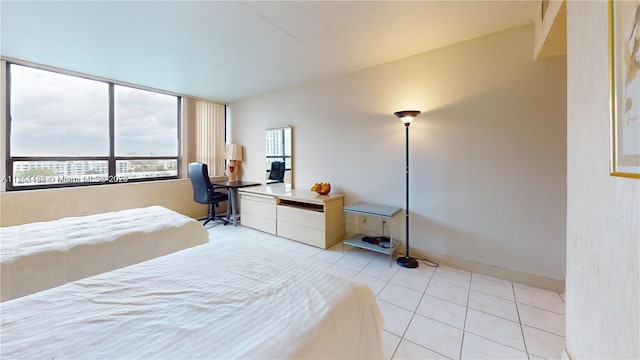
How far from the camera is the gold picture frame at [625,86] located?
74 cm

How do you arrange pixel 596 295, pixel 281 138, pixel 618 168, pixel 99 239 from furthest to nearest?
pixel 281 138 → pixel 99 239 → pixel 596 295 → pixel 618 168

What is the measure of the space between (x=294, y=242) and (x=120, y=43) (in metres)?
3.11

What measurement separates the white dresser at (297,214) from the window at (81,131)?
1.98 m

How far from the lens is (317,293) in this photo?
1.02m

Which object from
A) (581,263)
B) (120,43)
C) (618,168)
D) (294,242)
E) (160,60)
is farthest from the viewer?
(294,242)

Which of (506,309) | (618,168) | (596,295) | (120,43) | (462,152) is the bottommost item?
(506,309)

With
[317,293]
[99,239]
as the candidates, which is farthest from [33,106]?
[317,293]

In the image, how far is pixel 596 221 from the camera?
1021 mm

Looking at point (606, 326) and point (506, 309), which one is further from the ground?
point (606, 326)

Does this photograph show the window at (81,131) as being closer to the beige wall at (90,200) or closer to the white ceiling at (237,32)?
the beige wall at (90,200)

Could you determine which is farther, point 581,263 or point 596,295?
point 581,263

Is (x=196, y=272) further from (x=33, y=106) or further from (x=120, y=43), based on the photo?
(x=33, y=106)

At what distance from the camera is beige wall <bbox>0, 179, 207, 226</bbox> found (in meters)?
2.89

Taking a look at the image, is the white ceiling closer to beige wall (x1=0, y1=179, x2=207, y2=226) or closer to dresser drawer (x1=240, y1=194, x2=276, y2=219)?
beige wall (x1=0, y1=179, x2=207, y2=226)
